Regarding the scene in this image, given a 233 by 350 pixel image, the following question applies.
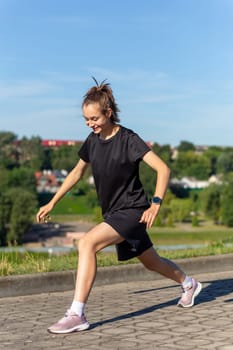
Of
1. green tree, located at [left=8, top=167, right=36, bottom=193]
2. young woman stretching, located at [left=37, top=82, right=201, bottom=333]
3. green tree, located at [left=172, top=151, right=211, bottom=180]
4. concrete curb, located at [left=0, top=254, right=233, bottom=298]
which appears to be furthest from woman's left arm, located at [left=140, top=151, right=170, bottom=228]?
green tree, located at [left=172, top=151, right=211, bottom=180]

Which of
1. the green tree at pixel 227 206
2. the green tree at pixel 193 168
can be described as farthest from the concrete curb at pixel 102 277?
the green tree at pixel 193 168

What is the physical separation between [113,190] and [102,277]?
8.37 ft

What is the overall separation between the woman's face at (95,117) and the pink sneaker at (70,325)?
4.49 feet

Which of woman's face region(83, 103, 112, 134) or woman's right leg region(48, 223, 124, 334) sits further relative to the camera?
woman's face region(83, 103, 112, 134)

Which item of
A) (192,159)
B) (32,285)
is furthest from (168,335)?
(192,159)

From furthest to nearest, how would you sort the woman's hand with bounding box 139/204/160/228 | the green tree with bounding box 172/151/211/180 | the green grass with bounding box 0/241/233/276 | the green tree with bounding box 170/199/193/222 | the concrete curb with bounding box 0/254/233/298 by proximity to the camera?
the green tree with bounding box 172/151/211/180 → the green tree with bounding box 170/199/193/222 → the green grass with bounding box 0/241/233/276 → the concrete curb with bounding box 0/254/233/298 → the woman's hand with bounding box 139/204/160/228

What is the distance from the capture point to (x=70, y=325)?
5.76 metres

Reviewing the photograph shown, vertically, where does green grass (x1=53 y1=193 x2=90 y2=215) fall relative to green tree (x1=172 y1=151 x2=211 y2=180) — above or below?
below

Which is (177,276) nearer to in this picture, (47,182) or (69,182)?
(69,182)

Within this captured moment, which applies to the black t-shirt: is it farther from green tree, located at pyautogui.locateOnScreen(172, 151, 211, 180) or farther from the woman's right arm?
green tree, located at pyautogui.locateOnScreen(172, 151, 211, 180)

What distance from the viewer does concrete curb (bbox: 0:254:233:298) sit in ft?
25.1

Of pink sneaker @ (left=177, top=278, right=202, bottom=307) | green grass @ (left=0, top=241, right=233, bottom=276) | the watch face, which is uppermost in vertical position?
the watch face

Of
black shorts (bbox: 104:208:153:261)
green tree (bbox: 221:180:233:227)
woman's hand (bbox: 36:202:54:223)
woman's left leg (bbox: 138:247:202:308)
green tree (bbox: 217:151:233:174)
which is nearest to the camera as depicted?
black shorts (bbox: 104:208:153:261)

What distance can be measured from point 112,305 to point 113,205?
4.20ft
